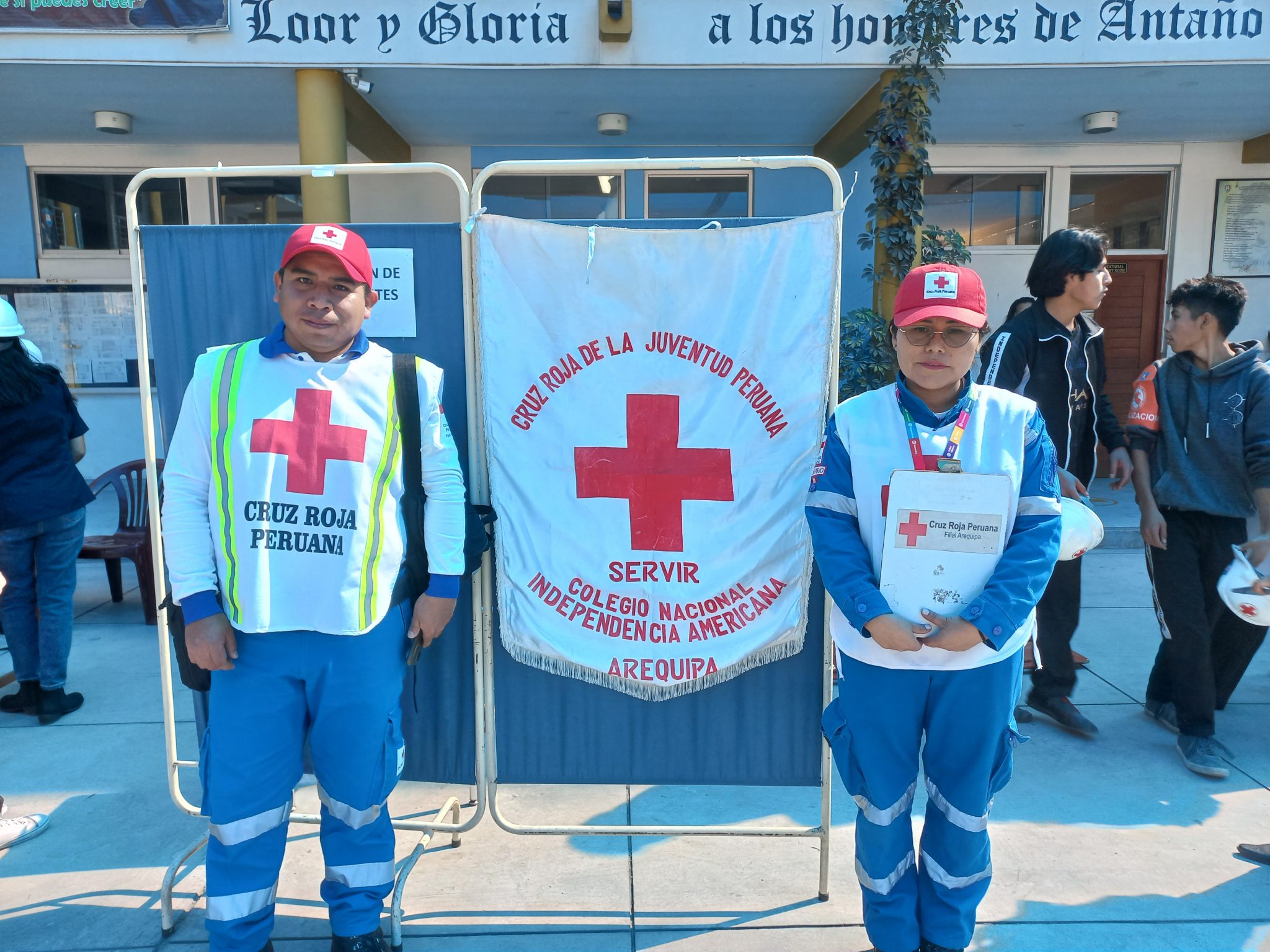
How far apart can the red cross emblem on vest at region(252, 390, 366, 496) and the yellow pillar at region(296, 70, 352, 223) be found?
4.38 metres

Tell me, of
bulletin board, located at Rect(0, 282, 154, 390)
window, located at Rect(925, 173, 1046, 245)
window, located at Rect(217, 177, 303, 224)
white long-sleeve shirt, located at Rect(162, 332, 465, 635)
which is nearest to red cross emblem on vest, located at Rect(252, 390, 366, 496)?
white long-sleeve shirt, located at Rect(162, 332, 465, 635)

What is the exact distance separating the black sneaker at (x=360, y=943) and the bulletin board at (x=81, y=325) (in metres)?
6.76

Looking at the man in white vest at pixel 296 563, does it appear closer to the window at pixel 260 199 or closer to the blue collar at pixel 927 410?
the blue collar at pixel 927 410

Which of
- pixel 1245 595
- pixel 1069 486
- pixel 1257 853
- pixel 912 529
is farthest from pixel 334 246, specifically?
pixel 1257 853

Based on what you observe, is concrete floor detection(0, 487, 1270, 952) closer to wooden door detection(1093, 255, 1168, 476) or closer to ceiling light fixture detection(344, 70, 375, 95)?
ceiling light fixture detection(344, 70, 375, 95)

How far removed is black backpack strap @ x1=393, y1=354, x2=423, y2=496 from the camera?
1.94m

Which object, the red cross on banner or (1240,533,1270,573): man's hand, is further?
(1240,533,1270,573): man's hand

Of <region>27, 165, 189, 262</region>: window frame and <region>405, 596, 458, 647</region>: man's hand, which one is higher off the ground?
<region>27, 165, 189, 262</region>: window frame

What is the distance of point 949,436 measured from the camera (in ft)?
6.03

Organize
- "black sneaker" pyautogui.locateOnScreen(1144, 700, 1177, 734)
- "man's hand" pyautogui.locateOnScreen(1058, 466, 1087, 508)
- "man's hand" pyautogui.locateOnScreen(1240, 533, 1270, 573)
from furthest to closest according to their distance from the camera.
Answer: "black sneaker" pyautogui.locateOnScreen(1144, 700, 1177, 734) → "man's hand" pyautogui.locateOnScreen(1058, 466, 1087, 508) → "man's hand" pyautogui.locateOnScreen(1240, 533, 1270, 573)

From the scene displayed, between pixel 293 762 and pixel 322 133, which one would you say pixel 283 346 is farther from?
pixel 322 133

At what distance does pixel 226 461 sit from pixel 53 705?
7.66 ft

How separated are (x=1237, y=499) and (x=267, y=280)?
10.2ft

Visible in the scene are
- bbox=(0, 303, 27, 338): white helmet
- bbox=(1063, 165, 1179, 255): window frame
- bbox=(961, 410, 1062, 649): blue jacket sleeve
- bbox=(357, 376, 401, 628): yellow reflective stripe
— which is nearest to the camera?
bbox=(961, 410, 1062, 649): blue jacket sleeve
